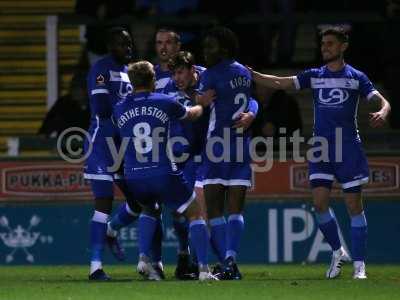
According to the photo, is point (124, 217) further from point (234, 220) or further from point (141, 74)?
point (141, 74)

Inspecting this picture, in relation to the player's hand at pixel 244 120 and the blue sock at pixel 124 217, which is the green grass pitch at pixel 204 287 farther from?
the player's hand at pixel 244 120

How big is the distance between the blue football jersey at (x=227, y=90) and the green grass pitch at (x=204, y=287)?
4.73 ft

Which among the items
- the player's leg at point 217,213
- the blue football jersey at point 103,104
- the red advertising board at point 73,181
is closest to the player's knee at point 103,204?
the blue football jersey at point 103,104

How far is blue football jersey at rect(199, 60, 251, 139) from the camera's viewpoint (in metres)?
12.7

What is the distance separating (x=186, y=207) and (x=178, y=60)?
5.20ft

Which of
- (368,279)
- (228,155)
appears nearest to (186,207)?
(228,155)

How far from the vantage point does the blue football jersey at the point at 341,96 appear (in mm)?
12883

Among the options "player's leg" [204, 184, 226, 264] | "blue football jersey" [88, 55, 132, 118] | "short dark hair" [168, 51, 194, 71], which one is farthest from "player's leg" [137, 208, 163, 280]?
"short dark hair" [168, 51, 194, 71]

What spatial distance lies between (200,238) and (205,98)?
126 cm


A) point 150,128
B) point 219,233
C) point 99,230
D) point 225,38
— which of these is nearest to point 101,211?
point 99,230

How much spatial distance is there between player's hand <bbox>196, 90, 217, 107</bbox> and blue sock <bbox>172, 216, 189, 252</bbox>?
1.32 metres

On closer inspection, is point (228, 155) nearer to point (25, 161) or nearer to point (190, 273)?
point (190, 273)

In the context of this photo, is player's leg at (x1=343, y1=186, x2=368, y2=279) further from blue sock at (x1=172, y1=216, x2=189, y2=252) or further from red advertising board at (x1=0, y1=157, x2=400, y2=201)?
red advertising board at (x1=0, y1=157, x2=400, y2=201)

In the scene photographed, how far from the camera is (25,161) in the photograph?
1605cm
